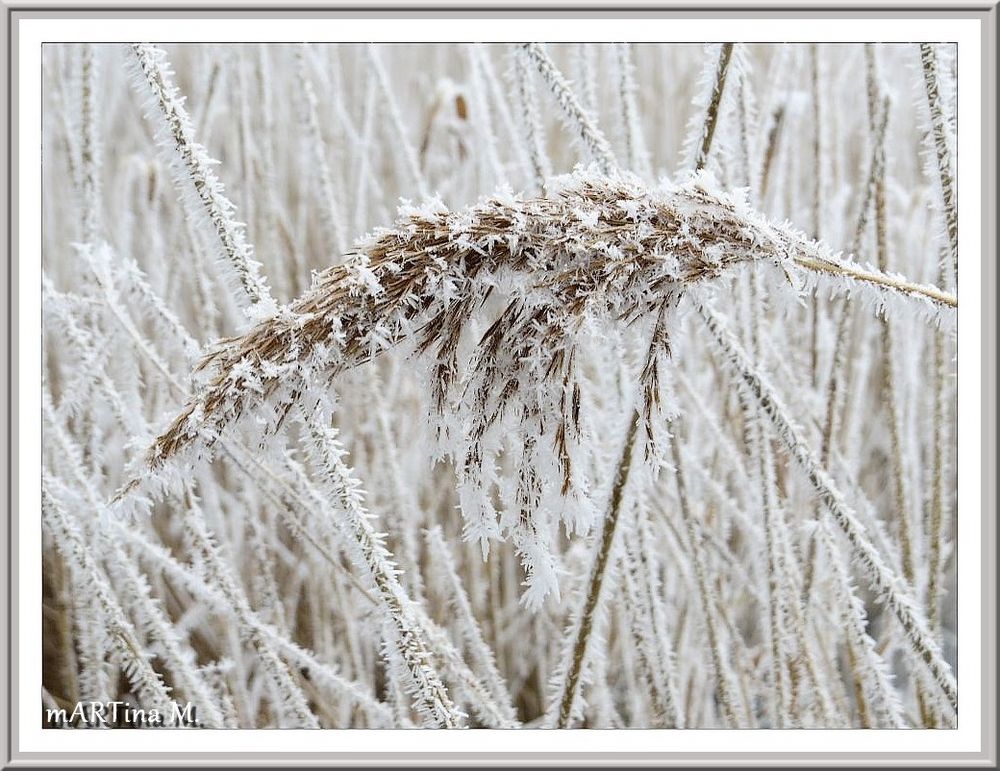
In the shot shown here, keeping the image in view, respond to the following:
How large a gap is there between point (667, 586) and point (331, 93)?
0.83m

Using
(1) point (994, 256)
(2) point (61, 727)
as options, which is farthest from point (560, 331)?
(2) point (61, 727)

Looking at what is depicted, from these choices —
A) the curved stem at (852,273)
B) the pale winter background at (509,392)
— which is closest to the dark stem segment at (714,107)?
the pale winter background at (509,392)

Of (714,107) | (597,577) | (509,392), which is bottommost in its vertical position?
(597,577)

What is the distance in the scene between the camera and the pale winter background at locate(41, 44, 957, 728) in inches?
20.0

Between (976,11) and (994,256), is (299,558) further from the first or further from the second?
(976,11)

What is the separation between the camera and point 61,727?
900mm

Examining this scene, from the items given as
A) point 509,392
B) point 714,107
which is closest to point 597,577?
point 509,392

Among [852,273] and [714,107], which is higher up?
[714,107]

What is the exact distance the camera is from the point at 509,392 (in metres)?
0.52

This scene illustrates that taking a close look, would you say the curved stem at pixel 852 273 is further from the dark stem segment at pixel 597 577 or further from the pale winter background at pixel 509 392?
the dark stem segment at pixel 597 577

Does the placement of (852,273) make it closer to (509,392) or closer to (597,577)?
(509,392)

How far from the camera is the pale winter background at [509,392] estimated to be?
0.51m

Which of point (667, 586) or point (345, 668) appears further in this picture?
point (667, 586)

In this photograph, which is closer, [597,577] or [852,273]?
[852,273]
